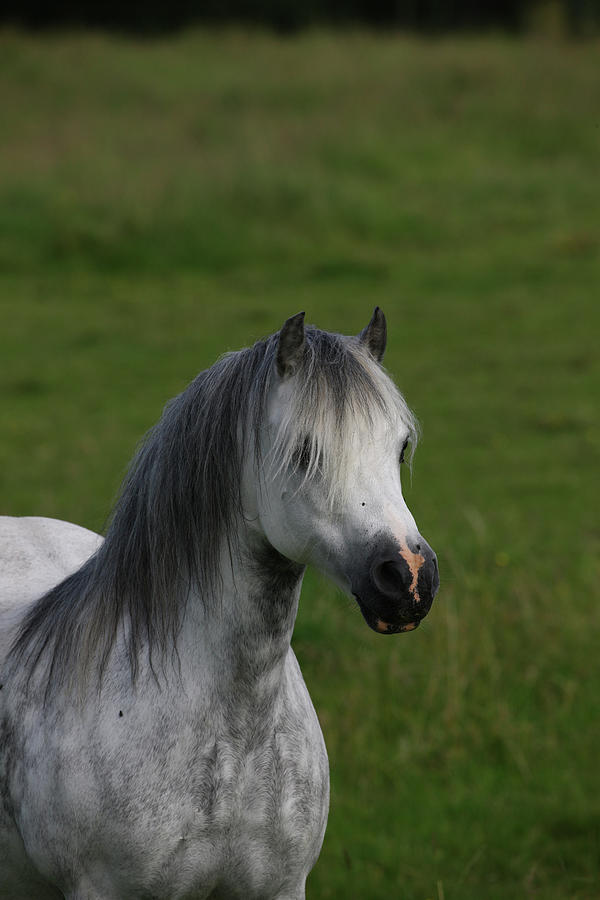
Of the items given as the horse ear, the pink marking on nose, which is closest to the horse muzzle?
the pink marking on nose

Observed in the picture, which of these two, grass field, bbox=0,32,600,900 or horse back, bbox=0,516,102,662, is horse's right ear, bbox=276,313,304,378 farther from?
horse back, bbox=0,516,102,662

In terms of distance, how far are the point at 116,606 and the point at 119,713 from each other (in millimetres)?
Result: 250

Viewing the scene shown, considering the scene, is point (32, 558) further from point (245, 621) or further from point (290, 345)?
point (290, 345)

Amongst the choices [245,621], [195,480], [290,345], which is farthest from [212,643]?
[290,345]

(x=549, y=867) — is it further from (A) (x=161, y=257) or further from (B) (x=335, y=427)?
(A) (x=161, y=257)

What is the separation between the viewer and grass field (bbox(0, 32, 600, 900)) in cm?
469

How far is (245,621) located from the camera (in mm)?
2664

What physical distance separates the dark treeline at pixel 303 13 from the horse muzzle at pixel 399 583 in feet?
93.2

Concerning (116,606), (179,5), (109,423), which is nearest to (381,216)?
(109,423)

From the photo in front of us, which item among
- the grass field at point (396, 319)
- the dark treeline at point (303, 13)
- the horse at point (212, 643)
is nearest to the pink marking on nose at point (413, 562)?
the horse at point (212, 643)

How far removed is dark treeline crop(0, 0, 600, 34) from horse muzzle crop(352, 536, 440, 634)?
1119 inches

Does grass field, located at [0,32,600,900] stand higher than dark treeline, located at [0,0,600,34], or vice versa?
dark treeline, located at [0,0,600,34]

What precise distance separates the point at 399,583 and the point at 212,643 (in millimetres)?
548

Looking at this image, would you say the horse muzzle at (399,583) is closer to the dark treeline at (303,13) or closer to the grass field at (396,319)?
the grass field at (396,319)
